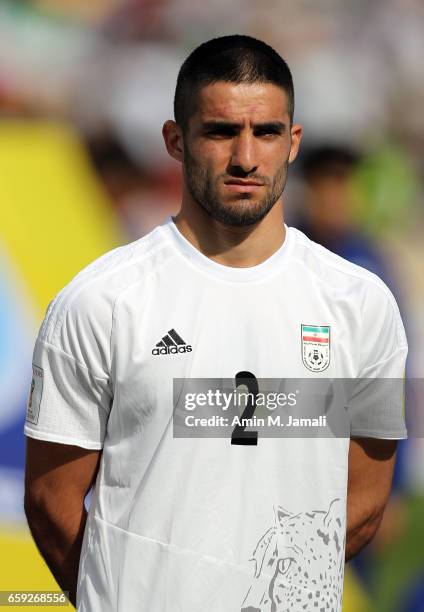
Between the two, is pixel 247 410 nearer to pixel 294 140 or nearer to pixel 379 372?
pixel 379 372

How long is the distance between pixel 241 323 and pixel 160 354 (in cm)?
18

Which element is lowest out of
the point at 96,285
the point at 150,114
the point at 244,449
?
the point at 244,449

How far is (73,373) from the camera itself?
2.19 meters

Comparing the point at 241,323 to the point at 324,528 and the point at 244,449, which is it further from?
the point at 324,528

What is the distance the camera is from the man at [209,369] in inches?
83.8

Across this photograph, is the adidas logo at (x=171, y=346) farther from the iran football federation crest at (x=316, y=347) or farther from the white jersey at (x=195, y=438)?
the iran football federation crest at (x=316, y=347)

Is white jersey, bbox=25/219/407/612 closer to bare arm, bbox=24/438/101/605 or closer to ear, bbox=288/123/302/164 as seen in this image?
bare arm, bbox=24/438/101/605

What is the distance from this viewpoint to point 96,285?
2178mm

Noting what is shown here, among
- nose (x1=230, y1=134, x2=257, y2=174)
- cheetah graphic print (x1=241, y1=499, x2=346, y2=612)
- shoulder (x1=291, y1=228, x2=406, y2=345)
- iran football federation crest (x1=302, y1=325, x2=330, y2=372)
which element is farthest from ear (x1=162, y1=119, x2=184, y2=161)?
cheetah graphic print (x1=241, y1=499, x2=346, y2=612)

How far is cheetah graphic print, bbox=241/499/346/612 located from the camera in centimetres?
216

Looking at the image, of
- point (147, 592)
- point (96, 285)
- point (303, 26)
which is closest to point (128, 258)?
point (96, 285)

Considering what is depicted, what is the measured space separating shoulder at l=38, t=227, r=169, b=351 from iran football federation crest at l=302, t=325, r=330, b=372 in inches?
13.3

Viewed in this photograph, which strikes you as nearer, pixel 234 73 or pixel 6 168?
pixel 234 73

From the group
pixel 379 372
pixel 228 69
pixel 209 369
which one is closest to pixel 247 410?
pixel 209 369
